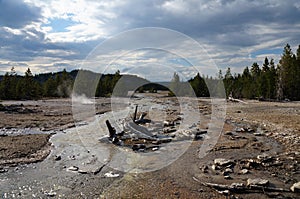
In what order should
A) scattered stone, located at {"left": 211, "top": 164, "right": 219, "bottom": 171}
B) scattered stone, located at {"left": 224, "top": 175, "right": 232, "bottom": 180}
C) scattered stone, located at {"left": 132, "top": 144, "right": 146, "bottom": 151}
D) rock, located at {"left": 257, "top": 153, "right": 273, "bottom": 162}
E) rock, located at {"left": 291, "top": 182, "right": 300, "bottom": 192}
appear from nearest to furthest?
rock, located at {"left": 291, "top": 182, "right": 300, "bottom": 192}
scattered stone, located at {"left": 224, "top": 175, "right": 232, "bottom": 180}
scattered stone, located at {"left": 211, "top": 164, "right": 219, "bottom": 171}
rock, located at {"left": 257, "top": 153, "right": 273, "bottom": 162}
scattered stone, located at {"left": 132, "top": 144, "right": 146, "bottom": 151}

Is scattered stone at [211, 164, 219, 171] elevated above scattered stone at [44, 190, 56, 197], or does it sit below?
above

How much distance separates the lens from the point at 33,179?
11977mm

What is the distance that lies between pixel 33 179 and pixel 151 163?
20.0 ft

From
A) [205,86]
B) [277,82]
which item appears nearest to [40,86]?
[205,86]

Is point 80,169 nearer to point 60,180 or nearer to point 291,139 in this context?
point 60,180

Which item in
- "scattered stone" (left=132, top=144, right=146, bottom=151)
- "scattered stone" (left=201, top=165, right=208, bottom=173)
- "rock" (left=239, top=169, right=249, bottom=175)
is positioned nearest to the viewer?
"rock" (left=239, top=169, right=249, bottom=175)

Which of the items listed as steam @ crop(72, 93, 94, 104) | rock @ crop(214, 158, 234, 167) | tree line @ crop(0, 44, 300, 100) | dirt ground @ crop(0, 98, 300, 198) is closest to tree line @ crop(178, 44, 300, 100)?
tree line @ crop(0, 44, 300, 100)

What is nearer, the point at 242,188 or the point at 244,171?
the point at 242,188

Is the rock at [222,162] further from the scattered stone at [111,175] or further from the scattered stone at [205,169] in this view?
the scattered stone at [111,175]

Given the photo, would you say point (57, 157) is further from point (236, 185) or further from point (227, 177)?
point (236, 185)

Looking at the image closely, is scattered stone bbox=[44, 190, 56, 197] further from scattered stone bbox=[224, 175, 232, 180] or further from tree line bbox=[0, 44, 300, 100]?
tree line bbox=[0, 44, 300, 100]

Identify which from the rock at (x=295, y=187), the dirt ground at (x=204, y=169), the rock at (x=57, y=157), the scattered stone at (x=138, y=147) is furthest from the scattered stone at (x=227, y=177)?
the rock at (x=57, y=157)

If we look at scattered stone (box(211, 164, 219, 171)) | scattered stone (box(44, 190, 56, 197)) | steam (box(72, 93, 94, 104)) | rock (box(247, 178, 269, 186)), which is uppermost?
steam (box(72, 93, 94, 104))

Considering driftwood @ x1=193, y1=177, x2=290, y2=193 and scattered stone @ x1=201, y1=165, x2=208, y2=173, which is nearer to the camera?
driftwood @ x1=193, y1=177, x2=290, y2=193
